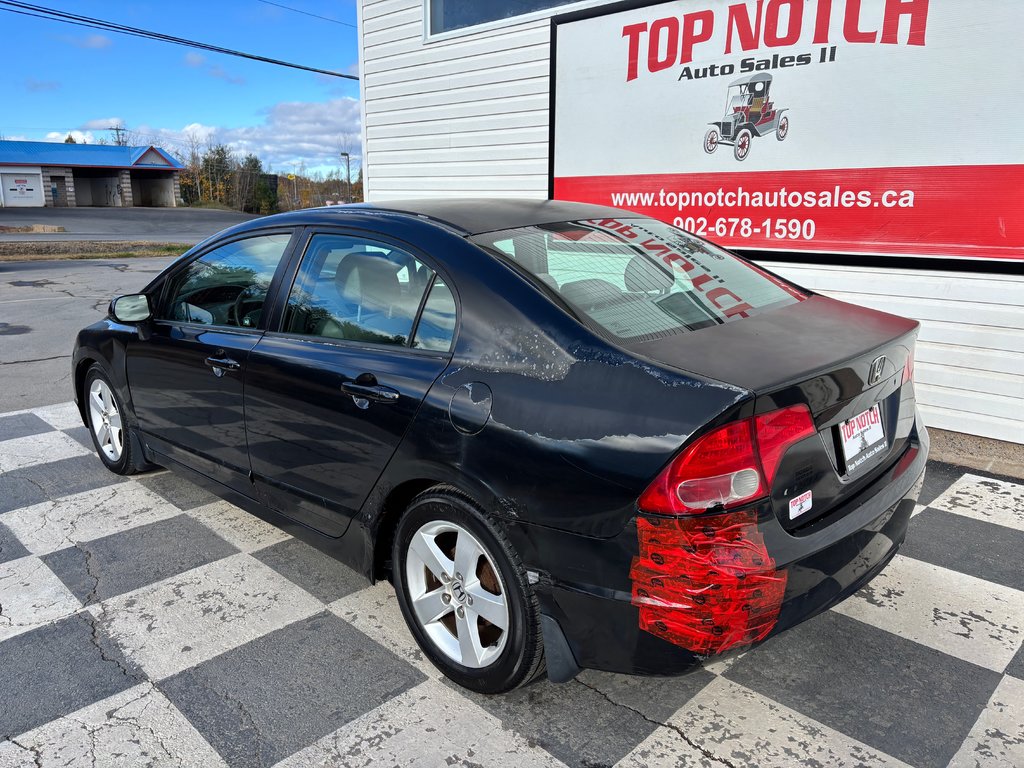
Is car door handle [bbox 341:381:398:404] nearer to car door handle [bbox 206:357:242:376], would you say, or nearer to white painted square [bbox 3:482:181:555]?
car door handle [bbox 206:357:242:376]

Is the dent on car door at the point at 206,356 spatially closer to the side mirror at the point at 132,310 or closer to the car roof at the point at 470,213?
the side mirror at the point at 132,310

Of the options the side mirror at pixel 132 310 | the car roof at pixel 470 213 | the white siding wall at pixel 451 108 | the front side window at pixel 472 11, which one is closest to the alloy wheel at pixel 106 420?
the side mirror at pixel 132 310

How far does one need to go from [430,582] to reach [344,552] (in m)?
0.44

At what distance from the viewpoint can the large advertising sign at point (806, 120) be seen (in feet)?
15.2

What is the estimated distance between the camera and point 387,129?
874 centimetres

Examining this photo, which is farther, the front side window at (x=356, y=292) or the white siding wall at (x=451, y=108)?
the white siding wall at (x=451, y=108)

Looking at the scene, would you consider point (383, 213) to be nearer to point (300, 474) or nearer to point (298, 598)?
point (300, 474)

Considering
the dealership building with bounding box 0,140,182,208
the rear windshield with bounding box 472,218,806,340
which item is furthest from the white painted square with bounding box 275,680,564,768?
the dealership building with bounding box 0,140,182,208

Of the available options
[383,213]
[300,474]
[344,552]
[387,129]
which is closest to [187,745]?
[344,552]

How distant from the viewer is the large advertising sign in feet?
15.2

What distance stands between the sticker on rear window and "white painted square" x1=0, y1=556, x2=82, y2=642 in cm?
271

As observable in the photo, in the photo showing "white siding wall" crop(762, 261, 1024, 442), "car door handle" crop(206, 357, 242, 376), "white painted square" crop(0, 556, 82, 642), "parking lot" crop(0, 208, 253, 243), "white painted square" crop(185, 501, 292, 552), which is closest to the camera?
"white painted square" crop(0, 556, 82, 642)

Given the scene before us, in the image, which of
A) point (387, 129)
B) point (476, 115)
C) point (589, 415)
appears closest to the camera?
point (589, 415)

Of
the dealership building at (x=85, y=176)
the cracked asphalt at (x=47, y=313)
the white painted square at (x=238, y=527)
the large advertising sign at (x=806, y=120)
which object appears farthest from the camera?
the dealership building at (x=85, y=176)
